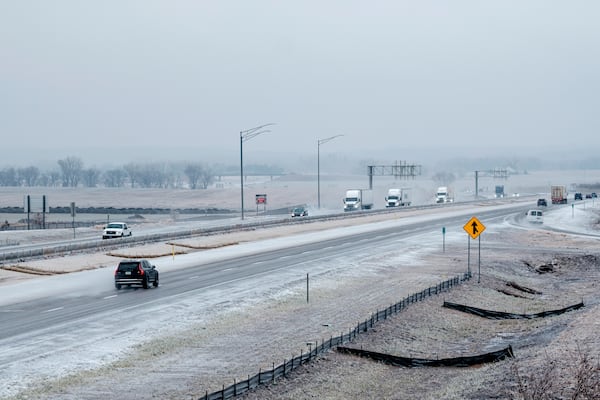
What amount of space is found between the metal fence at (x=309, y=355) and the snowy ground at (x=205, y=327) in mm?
988

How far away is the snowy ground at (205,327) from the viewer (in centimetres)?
2217

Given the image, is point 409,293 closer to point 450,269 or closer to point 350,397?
point 450,269

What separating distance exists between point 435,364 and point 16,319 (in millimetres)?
15435

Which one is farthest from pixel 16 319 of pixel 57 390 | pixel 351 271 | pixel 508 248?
pixel 508 248

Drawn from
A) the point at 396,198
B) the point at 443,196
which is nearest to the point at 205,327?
the point at 396,198

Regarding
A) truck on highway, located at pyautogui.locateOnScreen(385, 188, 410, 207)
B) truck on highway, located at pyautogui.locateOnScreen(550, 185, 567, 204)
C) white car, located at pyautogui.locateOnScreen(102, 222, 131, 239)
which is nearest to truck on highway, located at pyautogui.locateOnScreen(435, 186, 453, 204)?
truck on highway, located at pyautogui.locateOnScreen(385, 188, 410, 207)

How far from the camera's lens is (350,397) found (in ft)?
72.4

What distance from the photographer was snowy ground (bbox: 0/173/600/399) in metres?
22.2

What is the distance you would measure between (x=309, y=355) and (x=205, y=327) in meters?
6.59

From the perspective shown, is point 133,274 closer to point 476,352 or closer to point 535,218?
point 476,352

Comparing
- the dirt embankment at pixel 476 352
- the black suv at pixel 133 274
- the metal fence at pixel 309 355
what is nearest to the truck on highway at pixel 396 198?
the dirt embankment at pixel 476 352

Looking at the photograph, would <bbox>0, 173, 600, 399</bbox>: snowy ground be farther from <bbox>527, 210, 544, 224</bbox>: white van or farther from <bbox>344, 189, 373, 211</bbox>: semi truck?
<bbox>344, 189, 373, 211</bbox>: semi truck

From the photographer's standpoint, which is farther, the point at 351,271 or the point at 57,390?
the point at 351,271

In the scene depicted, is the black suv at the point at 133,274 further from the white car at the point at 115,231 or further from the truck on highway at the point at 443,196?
the truck on highway at the point at 443,196
